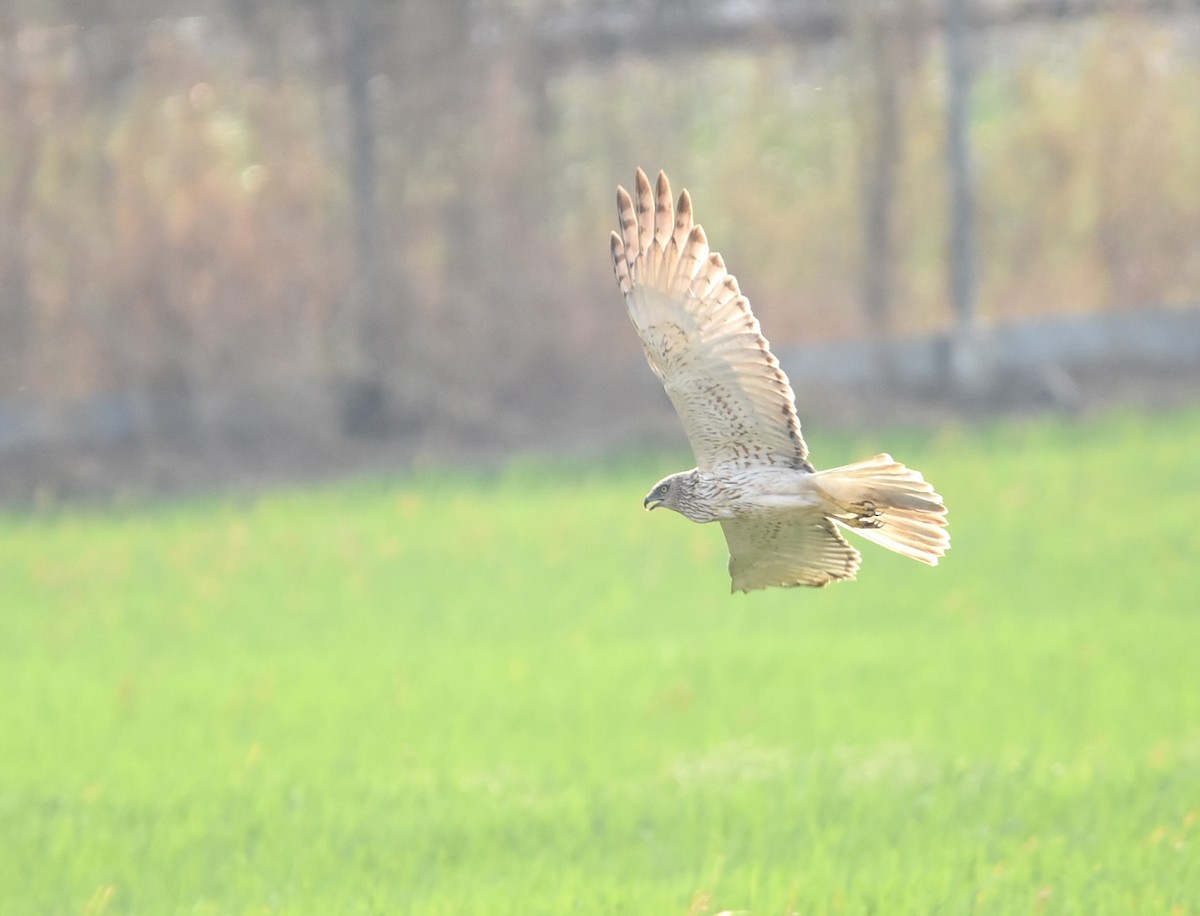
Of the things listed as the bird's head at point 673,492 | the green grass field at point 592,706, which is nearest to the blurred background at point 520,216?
the green grass field at point 592,706

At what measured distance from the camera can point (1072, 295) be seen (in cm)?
2059

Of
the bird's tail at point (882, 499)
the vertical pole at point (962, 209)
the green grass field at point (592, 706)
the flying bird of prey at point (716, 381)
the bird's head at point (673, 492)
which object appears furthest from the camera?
the vertical pole at point (962, 209)

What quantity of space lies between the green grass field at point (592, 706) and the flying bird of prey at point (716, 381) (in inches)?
49.6

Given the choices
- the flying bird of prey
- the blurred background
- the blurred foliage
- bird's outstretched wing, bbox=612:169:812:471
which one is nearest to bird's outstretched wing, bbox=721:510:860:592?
the flying bird of prey

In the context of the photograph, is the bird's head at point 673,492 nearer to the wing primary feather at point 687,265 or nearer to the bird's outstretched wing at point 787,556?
the bird's outstretched wing at point 787,556

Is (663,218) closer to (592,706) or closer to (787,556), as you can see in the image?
(787,556)

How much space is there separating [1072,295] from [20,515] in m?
11.6

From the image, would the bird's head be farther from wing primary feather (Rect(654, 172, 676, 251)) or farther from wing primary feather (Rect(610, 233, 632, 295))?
wing primary feather (Rect(654, 172, 676, 251))

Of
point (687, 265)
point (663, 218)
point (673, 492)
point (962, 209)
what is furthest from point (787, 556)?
point (962, 209)

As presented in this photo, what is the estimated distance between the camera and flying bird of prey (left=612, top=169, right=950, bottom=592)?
489 centimetres

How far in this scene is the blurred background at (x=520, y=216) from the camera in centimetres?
1786

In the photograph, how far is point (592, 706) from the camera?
8828 millimetres

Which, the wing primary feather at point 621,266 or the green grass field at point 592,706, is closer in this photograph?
the wing primary feather at point 621,266

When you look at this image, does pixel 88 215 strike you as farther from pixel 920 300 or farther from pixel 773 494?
pixel 773 494
